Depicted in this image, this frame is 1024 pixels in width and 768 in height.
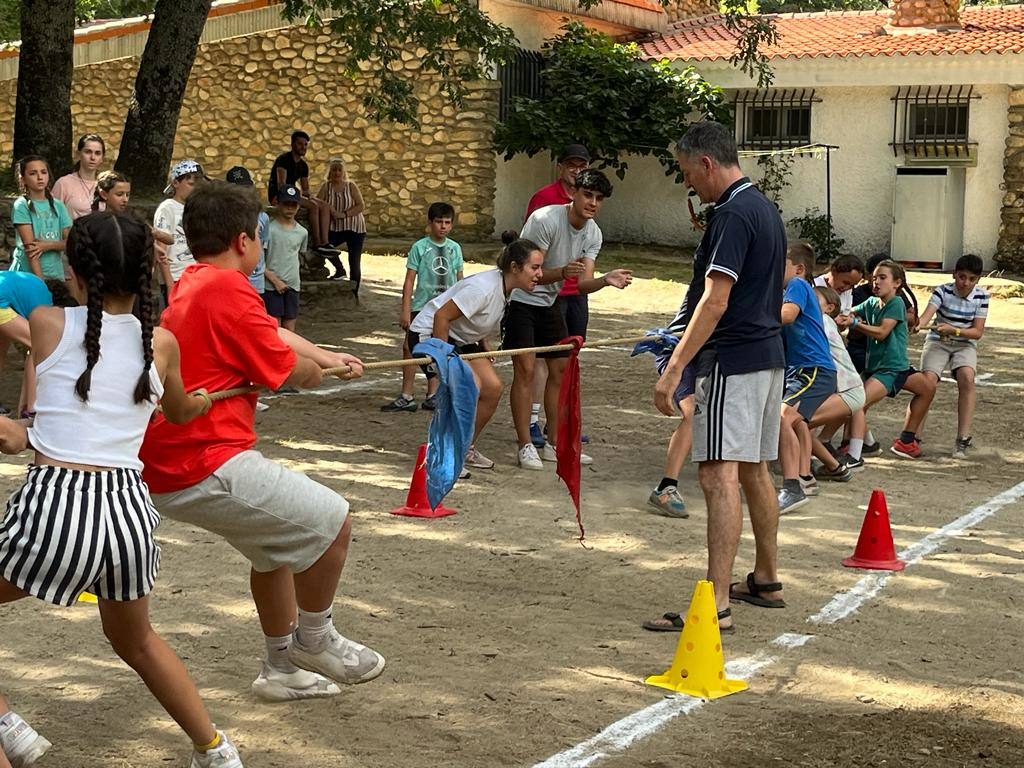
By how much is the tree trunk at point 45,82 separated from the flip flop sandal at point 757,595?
1010 cm

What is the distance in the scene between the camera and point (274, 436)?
9.80 m

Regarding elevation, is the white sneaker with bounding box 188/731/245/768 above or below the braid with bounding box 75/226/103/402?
below

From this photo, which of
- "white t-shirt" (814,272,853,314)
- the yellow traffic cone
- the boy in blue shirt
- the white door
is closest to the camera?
Result: the yellow traffic cone

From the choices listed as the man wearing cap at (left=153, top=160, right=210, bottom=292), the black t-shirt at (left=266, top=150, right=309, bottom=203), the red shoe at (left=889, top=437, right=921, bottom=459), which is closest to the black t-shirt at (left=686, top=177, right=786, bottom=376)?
the red shoe at (left=889, top=437, right=921, bottom=459)

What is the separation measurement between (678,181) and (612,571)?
17242 mm

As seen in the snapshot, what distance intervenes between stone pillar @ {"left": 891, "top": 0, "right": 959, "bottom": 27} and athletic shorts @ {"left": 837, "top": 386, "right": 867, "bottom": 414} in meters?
17.3

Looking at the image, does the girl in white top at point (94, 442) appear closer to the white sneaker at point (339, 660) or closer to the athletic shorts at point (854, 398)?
the white sneaker at point (339, 660)

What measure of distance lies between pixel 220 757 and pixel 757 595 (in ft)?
9.40

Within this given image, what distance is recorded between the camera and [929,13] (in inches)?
963

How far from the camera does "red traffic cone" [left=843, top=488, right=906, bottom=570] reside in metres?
6.77

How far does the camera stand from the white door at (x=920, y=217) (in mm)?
22781

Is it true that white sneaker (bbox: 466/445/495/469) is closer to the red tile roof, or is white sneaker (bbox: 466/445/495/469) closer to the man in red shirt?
the man in red shirt

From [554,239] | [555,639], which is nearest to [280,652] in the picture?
[555,639]

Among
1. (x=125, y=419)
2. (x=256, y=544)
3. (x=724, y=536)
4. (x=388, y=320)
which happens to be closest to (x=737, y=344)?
(x=724, y=536)
